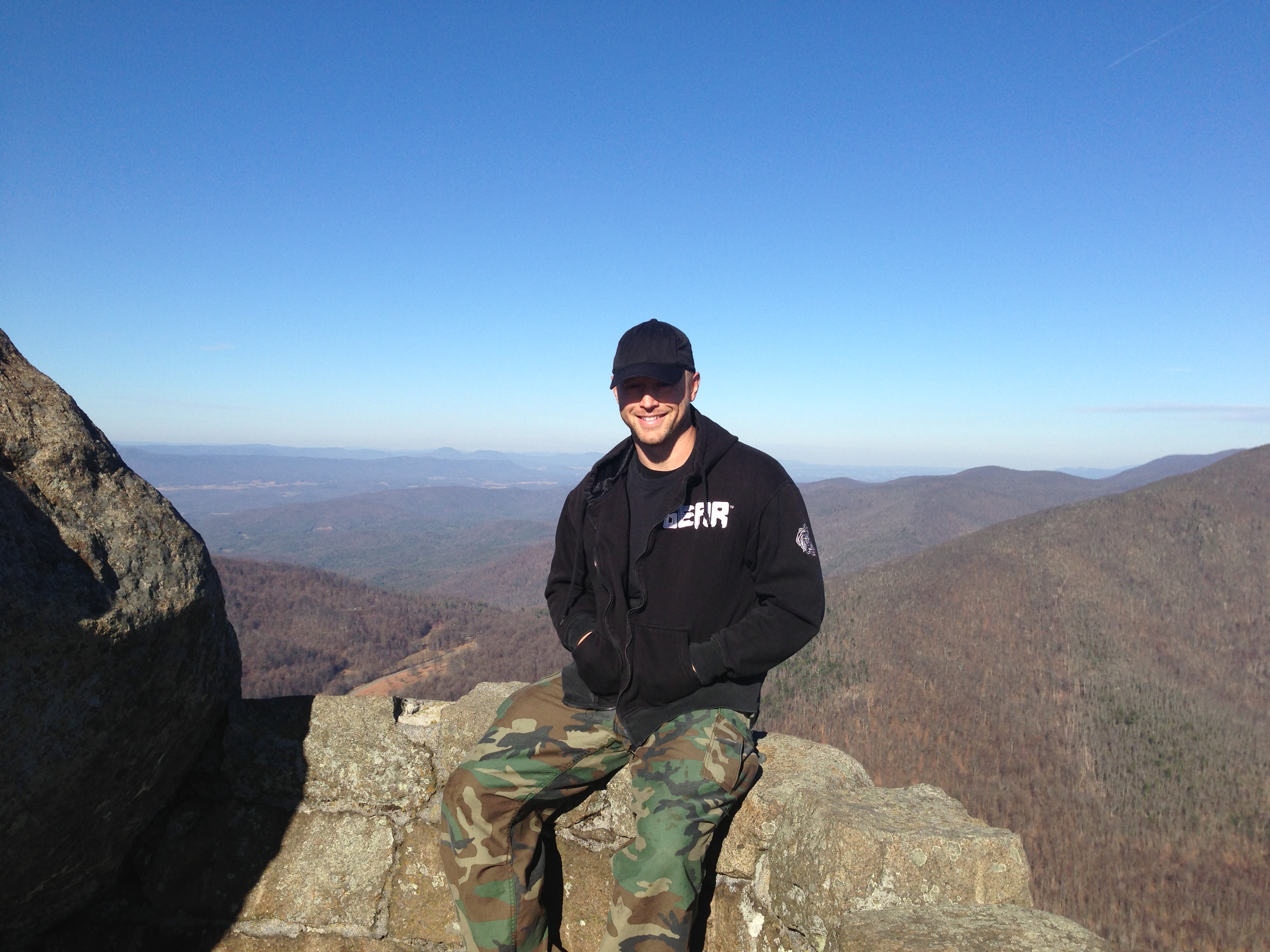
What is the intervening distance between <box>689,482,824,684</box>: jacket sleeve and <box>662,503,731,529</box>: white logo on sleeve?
0.17 metres

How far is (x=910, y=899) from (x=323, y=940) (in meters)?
2.77

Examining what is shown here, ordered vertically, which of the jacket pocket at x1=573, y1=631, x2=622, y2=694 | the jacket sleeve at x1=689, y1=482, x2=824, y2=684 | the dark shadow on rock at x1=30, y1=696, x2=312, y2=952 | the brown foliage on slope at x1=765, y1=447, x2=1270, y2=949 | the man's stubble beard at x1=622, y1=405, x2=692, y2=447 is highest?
the man's stubble beard at x1=622, y1=405, x2=692, y2=447

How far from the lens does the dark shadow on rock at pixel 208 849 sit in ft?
11.1

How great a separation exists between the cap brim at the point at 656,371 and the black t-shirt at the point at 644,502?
0.43 meters

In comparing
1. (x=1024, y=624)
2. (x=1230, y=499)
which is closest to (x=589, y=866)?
(x=1024, y=624)

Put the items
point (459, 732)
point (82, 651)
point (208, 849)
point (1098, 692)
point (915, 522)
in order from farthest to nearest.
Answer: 1. point (915, 522)
2. point (1098, 692)
3. point (459, 732)
4. point (208, 849)
5. point (82, 651)

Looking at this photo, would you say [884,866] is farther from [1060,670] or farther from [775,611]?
[1060,670]

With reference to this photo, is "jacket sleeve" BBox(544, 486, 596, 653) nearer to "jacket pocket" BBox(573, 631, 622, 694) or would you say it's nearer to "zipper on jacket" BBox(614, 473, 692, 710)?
"jacket pocket" BBox(573, 631, 622, 694)

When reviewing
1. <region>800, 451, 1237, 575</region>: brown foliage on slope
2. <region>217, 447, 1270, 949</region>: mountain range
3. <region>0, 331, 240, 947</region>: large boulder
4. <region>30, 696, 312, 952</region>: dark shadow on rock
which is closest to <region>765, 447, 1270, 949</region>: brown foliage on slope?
<region>217, 447, 1270, 949</region>: mountain range

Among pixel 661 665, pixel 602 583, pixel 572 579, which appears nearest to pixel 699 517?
pixel 602 583

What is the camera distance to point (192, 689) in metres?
3.12

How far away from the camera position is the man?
2898 millimetres

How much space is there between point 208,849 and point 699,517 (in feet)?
9.85

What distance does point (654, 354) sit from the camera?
11.2 feet
